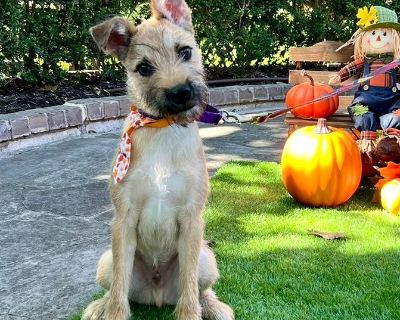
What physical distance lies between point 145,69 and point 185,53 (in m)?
0.22

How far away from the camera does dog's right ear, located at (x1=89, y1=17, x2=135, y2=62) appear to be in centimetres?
304

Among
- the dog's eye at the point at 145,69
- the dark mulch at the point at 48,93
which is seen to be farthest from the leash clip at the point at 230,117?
the dark mulch at the point at 48,93

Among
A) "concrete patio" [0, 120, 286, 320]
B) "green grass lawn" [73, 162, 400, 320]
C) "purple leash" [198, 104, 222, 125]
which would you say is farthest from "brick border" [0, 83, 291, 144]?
"purple leash" [198, 104, 222, 125]

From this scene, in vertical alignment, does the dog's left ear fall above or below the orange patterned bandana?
above

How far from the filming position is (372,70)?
5.82 meters

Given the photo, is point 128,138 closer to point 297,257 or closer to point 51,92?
point 297,257

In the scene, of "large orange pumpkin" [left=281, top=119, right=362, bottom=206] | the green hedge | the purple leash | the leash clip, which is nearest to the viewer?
the purple leash

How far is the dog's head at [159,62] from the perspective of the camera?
2.93m

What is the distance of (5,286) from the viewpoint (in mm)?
3705

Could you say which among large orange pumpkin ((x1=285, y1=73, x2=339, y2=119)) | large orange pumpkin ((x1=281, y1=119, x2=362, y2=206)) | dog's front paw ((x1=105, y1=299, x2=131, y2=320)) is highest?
large orange pumpkin ((x1=285, y1=73, x2=339, y2=119))

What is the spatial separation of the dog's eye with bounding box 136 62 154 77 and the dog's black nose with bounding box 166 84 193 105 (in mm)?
184

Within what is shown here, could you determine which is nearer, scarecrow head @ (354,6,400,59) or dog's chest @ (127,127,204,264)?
dog's chest @ (127,127,204,264)

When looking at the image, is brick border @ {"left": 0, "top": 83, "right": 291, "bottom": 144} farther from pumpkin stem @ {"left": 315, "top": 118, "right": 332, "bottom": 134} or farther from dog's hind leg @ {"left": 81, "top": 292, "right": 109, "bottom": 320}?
dog's hind leg @ {"left": 81, "top": 292, "right": 109, "bottom": 320}

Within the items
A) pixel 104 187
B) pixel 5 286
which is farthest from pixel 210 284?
pixel 104 187
